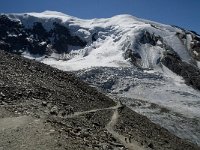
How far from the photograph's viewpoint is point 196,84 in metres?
125

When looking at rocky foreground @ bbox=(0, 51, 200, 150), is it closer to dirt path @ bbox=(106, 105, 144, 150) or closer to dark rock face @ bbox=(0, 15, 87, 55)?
dirt path @ bbox=(106, 105, 144, 150)

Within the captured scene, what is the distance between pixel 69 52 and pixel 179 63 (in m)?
48.6

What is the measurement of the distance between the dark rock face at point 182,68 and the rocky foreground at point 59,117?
7958cm

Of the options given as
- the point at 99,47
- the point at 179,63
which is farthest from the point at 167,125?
the point at 99,47

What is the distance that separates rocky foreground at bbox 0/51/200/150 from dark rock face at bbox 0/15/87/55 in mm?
122068

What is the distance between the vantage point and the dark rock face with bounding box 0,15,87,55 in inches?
6816

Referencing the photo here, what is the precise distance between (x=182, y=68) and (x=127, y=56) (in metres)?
17.7

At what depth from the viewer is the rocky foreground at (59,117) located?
2545 centimetres

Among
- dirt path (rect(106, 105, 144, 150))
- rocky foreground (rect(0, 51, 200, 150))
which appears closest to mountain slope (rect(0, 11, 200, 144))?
rocky foreground (rect(0, 51, 200, 150))

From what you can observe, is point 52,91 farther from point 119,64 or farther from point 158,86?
point 119,64

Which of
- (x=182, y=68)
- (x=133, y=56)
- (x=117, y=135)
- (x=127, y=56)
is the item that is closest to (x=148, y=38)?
(x=133, y=56)

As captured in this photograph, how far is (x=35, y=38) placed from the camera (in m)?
179

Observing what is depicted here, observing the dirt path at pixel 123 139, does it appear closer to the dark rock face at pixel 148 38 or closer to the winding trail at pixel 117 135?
the winding trail at pixel 117 135

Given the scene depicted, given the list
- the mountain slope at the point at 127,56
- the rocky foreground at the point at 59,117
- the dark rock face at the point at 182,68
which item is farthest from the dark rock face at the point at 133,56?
the rocky foreground at the point at 59,117
